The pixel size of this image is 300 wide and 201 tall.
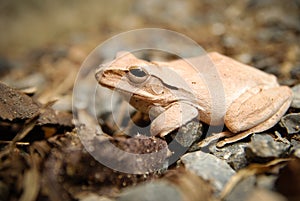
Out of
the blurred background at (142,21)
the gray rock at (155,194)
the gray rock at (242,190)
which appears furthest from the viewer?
the blurred background at (142,21)

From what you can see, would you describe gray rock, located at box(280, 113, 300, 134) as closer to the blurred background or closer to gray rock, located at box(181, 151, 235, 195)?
gray rock, located at box(181, 151, 235, 195)

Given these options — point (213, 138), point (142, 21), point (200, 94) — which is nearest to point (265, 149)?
point (213, 138)

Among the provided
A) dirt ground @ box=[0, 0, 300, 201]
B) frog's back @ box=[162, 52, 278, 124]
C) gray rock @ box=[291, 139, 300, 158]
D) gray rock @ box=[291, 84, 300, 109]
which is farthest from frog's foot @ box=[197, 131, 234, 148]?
gray rock @ box=[291, 84, 300, 109]

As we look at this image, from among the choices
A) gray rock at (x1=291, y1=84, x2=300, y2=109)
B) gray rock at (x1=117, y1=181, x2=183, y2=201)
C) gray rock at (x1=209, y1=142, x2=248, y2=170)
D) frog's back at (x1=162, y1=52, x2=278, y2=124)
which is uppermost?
frog's back at (x1=162, y1=52, x2=278, y2=124)

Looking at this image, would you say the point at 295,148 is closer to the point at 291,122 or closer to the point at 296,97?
the point at 291,122

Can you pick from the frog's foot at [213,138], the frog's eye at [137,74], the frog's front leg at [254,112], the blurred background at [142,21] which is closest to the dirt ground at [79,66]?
the blurred background at [142,21]

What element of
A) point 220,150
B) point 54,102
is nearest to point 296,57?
point 220,150

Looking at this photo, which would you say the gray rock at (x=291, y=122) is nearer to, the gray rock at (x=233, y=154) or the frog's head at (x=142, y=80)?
the gray rock at (x=233, y=154)
